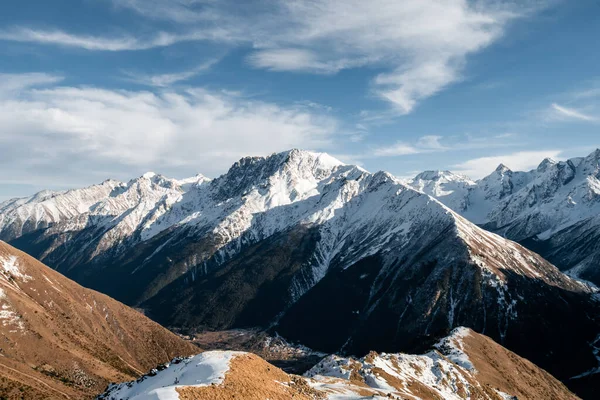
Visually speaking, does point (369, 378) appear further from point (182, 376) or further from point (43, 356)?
point (43, 356)

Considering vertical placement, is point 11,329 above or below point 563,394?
above

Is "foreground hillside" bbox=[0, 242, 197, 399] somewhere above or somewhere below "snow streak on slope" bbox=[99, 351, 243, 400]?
below

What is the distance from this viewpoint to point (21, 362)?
15538 cm

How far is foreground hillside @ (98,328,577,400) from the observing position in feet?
207

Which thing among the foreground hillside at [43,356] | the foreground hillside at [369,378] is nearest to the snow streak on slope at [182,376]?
the foreground hillside at [369,378]

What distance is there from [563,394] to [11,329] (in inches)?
8561

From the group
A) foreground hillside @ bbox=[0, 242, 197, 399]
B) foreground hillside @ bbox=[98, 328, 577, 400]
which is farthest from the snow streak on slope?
foreground hillside @ bbox=[0, 242, 197, 399]

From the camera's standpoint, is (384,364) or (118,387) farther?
(384,364)

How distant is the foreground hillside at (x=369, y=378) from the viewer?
63.0m

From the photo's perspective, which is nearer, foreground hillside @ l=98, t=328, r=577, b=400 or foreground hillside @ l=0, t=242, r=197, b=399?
foreground hillside @ l=98, t=328, r=577, b=400

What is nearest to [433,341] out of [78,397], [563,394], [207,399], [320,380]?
[563,394]

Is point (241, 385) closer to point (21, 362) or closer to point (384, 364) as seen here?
point (384, 364)

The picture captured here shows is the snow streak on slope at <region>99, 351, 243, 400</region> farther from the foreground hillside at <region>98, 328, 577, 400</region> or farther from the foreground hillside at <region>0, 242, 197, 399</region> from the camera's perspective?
the foreground hillside at <region>0, 242, 197, 399</region>

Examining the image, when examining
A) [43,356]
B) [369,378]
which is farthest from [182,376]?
[43,356]
